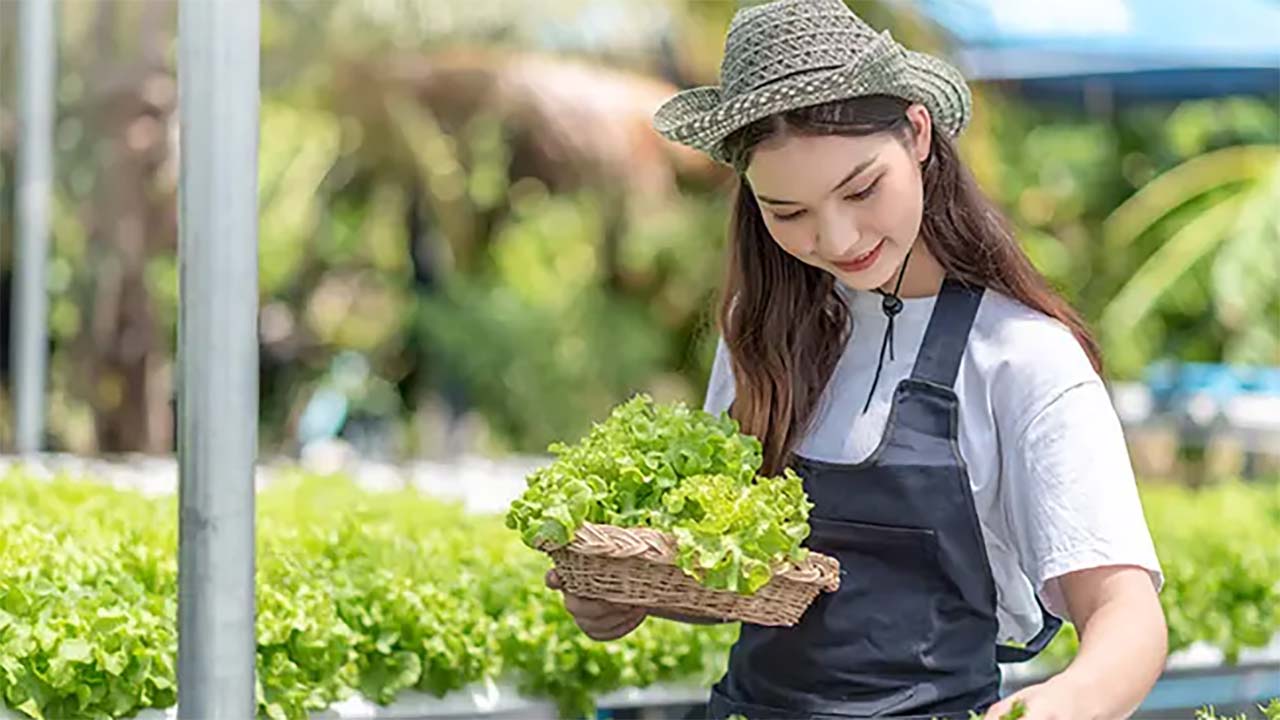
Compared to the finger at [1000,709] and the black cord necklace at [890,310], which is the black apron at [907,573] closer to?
the black cord necklace at [890,310]

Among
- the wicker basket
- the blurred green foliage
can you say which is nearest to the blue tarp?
the blurred green foliage

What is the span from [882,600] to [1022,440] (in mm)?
299

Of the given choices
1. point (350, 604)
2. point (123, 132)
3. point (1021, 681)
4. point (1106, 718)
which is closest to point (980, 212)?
point (1106, 718)

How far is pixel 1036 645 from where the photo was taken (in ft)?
10.3

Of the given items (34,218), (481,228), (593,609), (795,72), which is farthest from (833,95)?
(481,228)

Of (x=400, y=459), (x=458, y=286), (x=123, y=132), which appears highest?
(x=123, y=132)

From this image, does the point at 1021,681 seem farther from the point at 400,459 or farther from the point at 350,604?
the point at 400,459

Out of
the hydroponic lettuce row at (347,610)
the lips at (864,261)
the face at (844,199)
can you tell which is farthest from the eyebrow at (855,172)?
the hydroponic lettuce row at (347,610)

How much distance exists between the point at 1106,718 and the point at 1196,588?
2650mm

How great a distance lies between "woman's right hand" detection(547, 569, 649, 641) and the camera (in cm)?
296

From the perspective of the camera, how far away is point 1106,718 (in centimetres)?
262

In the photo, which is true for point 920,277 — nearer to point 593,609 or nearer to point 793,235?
point 793,235

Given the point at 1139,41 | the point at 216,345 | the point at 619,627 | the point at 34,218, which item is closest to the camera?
the point at 216,345

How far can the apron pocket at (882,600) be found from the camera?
2920 mm
